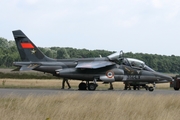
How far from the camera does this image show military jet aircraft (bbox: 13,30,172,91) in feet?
99.8

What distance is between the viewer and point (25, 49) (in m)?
30.8

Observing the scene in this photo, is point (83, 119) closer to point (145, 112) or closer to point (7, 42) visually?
point (145, 112)

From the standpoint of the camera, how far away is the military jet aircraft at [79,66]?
99.8 ft

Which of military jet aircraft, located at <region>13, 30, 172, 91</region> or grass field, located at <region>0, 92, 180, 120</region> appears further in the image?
military jet aircraft, located at <region>13, 30, 172, 91</region>

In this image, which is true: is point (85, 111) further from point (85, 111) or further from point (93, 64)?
point (93, 64)

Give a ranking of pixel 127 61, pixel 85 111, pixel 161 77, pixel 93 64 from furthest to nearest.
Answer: pixel 161 77
pixel 127 61
pixel 93 64
pixel 85 111

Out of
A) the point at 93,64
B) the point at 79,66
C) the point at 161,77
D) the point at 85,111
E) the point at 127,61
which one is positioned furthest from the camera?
the point at 161,77

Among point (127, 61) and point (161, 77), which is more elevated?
point (127, 61)

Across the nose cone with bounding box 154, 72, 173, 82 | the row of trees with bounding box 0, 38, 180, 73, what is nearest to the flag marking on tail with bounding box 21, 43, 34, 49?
the nose cone with bounding box 154, 72, 173, 82

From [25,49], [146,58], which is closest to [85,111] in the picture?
[25,49]

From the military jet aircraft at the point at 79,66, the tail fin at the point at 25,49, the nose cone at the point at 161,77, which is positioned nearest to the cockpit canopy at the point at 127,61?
the military jet aircraft at the point at 79,66

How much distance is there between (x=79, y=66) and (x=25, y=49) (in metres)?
4.02

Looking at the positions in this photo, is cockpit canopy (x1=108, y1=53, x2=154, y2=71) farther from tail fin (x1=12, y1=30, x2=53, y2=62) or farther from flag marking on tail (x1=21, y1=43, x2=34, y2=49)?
flag marking on tail (x1=21, y1=43, x2=34, y2=49)

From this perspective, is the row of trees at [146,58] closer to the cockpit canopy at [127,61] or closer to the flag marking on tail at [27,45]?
the cockpit canopy at [127,61]
